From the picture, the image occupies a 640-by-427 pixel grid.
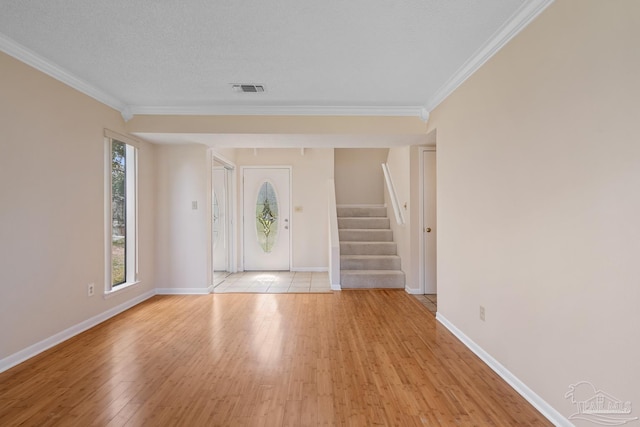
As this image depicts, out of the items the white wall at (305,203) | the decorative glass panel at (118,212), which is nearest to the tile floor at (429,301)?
the white wall at (305,203)

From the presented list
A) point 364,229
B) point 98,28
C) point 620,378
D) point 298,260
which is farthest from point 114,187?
point 620,378

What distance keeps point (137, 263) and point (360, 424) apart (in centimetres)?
361

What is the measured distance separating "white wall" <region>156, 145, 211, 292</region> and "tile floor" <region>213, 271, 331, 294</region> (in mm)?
561

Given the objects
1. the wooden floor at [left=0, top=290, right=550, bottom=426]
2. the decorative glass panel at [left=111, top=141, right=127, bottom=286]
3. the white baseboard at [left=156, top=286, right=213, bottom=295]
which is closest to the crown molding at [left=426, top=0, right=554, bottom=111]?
the wooden floor at [left=0, top=290, right=550, bottom=426]

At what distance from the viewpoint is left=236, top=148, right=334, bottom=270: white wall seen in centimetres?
653

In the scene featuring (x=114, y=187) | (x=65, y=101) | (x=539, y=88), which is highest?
(x=65, y=101)

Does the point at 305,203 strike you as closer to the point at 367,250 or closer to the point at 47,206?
the point at 367,250

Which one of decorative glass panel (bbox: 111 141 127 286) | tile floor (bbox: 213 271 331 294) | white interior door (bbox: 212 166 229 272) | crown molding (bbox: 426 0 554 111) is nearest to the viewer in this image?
crown molding (bbox: 426 0 554 111)

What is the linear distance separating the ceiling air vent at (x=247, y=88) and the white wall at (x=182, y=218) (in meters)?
1.60

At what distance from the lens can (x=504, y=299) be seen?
233cm

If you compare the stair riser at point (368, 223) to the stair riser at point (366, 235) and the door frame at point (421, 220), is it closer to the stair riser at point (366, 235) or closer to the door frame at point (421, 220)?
the stair riser at point (366, 235)

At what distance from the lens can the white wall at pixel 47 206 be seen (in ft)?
8.20

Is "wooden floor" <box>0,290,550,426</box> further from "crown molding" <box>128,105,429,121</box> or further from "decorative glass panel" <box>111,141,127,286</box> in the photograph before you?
"crown molding" <box>128,105,429,121</box>

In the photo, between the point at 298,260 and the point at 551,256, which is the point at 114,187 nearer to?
the point at 298,260
